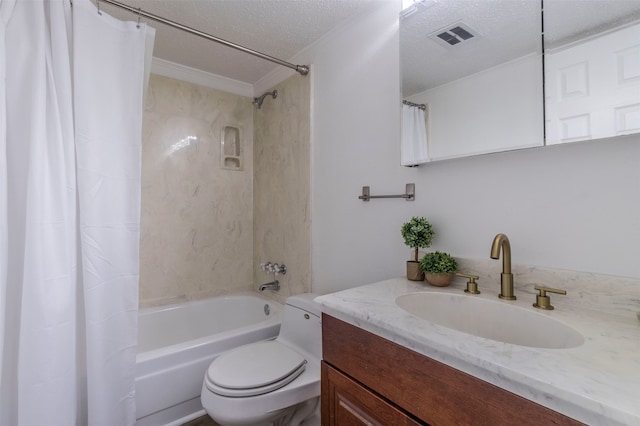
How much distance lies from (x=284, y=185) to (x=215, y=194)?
0.63m

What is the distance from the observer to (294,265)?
2.13 metres

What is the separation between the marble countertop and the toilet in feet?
1.89

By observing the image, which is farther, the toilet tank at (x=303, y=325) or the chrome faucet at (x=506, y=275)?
the toilet tank at (x=303, y=325)

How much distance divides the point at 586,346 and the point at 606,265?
378mm

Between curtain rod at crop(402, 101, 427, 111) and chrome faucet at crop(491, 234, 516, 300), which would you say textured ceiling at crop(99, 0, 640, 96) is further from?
chrome faucet at crop(491, 234, 516, 300)

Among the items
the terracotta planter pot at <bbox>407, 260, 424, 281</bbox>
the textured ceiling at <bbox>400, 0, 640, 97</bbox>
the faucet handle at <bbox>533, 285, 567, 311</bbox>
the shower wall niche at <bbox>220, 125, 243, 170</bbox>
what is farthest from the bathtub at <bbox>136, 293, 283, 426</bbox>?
the textured ceiling at <bbox>400, 0, 640, 97</bbox>

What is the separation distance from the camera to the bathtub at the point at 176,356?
1443 millimetres

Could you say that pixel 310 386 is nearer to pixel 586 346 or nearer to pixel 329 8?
pixel 586 346

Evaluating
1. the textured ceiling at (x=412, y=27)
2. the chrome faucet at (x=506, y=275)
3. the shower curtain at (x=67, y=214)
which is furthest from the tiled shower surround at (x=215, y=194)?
the chrome faucet at (x=506, y=275)

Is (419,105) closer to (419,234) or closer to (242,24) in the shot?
(419,234)

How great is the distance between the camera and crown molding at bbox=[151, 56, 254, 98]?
7.18 feet

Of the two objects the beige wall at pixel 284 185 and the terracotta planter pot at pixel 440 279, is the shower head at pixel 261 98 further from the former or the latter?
the terracotta planter pot at pixel 440 279

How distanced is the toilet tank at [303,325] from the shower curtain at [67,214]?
72 cm

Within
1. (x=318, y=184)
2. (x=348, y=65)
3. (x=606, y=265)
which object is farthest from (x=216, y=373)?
(x=348, y=65)
